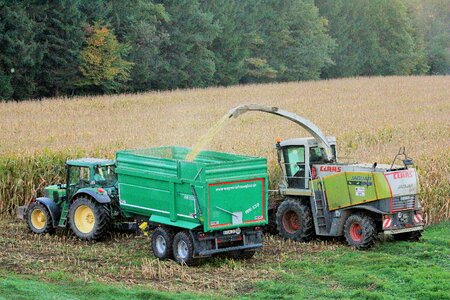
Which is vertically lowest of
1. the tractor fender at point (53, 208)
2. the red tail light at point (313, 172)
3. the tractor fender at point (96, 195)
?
the tractor fender at point (53, 208)

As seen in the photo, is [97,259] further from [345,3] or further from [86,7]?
[345,3]

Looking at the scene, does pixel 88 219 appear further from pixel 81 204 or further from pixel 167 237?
pixel 167 237

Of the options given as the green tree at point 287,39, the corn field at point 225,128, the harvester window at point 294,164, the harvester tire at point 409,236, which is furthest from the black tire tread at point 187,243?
the green tree at point 287,39

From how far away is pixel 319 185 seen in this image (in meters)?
16.9

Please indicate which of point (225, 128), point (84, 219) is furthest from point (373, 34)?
point (84, 219)

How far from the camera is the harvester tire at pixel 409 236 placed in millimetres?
16641

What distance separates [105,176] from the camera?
17641 millimetres

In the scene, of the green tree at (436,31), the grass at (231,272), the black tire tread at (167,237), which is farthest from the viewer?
the green tree at (436,31)

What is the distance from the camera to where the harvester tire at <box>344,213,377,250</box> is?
16.0 m

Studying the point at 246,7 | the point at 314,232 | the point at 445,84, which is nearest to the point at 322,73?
the point at 246,7

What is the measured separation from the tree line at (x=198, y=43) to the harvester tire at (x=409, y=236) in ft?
108

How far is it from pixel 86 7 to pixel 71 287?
1596 inches

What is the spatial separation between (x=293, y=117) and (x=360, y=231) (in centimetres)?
251

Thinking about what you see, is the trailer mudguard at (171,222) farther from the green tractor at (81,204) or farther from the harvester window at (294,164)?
the harvester window at (294,164)
